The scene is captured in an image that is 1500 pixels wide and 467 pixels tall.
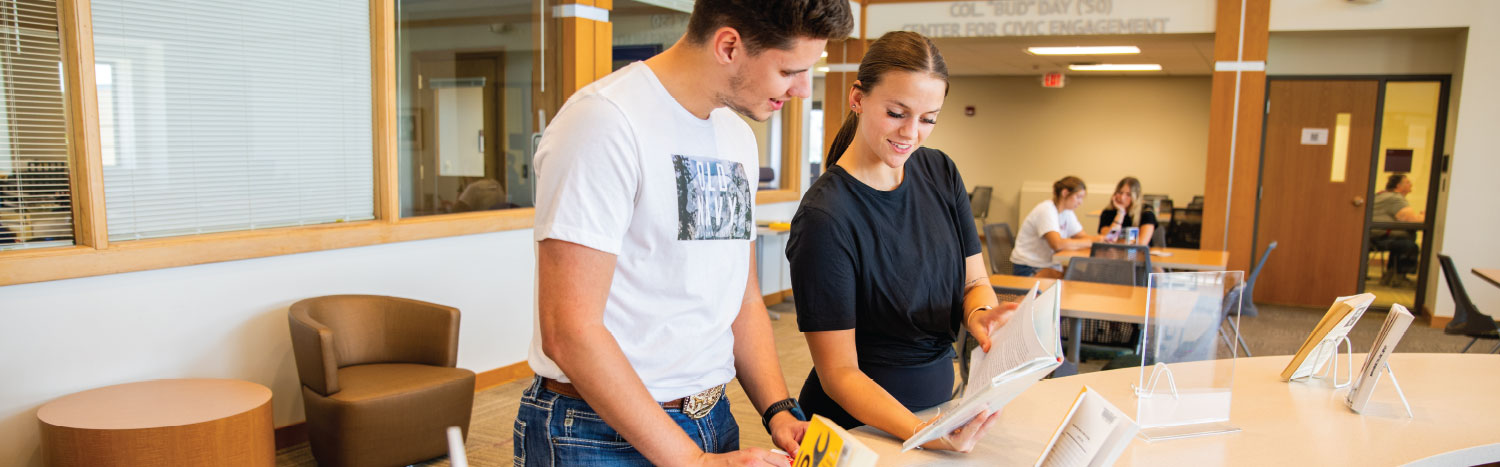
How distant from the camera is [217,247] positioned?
155 inches

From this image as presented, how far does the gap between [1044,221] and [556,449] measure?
544 cm

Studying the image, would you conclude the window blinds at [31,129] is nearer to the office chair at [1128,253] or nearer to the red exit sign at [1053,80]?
the office chair at [1128,253]

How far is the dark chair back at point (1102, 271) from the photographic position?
5180mm

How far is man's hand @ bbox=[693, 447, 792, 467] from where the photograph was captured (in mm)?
1333

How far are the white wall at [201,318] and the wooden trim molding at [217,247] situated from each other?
0.05m

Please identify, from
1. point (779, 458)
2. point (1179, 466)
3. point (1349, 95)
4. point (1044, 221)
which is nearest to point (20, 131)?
point (779, 458)

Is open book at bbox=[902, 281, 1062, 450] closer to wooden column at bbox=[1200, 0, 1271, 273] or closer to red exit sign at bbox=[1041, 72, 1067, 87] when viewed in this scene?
wooden column at bbox=[1200, 0, 1271, 273]

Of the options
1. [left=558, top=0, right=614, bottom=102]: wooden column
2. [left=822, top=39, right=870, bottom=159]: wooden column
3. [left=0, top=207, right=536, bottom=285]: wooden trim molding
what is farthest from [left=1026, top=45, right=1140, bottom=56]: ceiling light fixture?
[left=0, top=207, right=536, bottom=285]: wooden trim molding

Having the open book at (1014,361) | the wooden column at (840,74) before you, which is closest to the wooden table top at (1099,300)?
the open book at (1014,361)

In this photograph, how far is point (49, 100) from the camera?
11.6 feet

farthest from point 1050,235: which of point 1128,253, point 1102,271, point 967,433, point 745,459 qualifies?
point 745,459

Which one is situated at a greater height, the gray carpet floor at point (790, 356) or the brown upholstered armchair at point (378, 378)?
the brown upholstered armchair at point (378, 378)

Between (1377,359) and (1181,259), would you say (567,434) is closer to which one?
(1377,359)

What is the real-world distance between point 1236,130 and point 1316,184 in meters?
1.11
